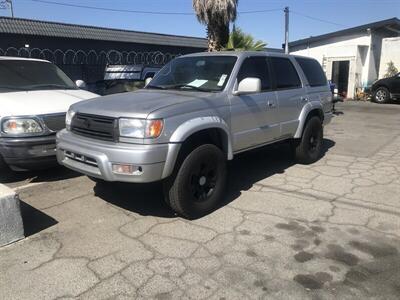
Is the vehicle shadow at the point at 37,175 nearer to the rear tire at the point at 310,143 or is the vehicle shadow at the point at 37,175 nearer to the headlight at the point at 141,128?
the headlight at the point at 141,128

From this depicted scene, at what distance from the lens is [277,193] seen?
5566mm

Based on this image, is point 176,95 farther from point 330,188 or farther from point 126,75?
point 126,75

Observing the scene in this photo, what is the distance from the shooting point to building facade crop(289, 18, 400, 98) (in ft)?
64.7

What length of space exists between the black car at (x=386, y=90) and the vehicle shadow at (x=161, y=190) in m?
12.3

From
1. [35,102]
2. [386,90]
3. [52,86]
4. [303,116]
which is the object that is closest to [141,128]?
[35,102]

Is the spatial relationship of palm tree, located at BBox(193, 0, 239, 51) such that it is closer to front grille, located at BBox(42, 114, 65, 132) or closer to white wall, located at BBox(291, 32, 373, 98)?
front grille, located at BBox(42, 114, 65, 132)

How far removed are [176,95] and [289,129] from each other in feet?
7.27

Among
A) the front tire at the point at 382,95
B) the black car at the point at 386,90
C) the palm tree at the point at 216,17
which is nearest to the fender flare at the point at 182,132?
the palm tree at the point at 216,17

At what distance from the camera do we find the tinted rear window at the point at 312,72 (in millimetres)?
6984

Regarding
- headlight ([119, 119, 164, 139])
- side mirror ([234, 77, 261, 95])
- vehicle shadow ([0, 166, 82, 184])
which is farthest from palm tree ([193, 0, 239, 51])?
headlight ([119, 119, 164, 139])

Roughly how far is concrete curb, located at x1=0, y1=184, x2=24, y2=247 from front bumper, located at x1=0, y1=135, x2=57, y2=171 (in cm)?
153

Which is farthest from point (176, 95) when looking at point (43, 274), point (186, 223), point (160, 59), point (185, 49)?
point (185, 49)

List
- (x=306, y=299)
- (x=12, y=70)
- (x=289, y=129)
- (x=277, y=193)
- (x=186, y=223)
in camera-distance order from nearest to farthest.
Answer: (x=306, y=299) → (x=186, y=223) → (x=277, y=193) → (x=289, y=129) → (x=12, y=70)

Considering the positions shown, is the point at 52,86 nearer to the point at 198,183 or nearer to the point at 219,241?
the point at 198,183
